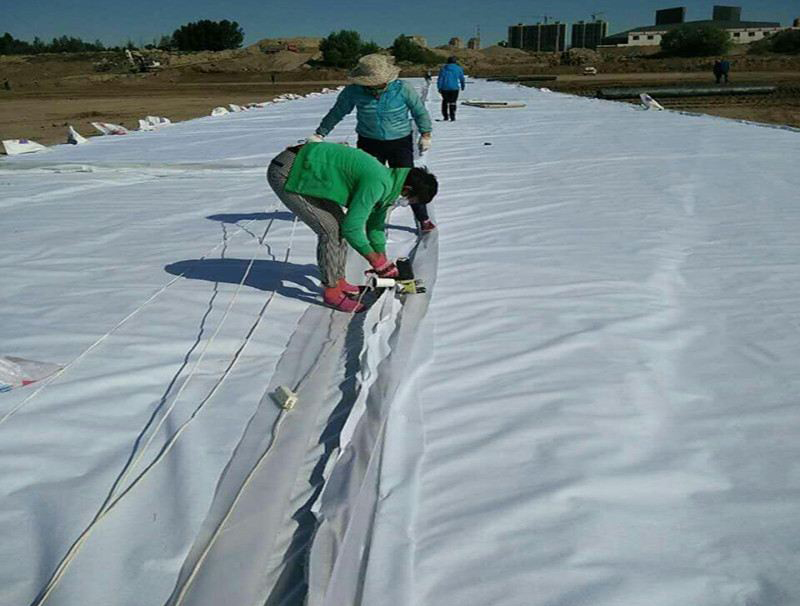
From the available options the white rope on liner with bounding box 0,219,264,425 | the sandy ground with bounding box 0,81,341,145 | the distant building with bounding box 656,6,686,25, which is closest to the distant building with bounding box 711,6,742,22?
the distant building with bounding box 656,6,686,25

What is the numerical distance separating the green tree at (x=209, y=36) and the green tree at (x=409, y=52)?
1444 centimetres

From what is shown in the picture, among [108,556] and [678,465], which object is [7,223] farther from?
[678,465]

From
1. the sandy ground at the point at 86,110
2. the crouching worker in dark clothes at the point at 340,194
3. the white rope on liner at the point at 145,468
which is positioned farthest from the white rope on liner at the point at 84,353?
the sandy ground at the point at 86,110

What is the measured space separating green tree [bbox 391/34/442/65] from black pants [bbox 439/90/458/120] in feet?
118

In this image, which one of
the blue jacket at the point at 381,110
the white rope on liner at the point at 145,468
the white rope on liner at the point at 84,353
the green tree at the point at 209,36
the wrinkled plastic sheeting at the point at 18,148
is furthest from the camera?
the green tree at the point at 209,36

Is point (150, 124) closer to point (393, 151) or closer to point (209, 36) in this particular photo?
point (393, 151)

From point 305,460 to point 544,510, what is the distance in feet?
1.65

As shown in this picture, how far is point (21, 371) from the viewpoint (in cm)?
169

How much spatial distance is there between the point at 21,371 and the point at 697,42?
50.3 m

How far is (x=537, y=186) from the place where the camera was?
156 inches

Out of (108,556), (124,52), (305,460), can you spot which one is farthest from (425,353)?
(124,52)

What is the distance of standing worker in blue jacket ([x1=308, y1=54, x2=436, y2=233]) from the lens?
2.89 metres

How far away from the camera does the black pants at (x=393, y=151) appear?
10.0 ft

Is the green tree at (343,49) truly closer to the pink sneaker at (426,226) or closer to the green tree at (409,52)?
the green tree at (409,52)
